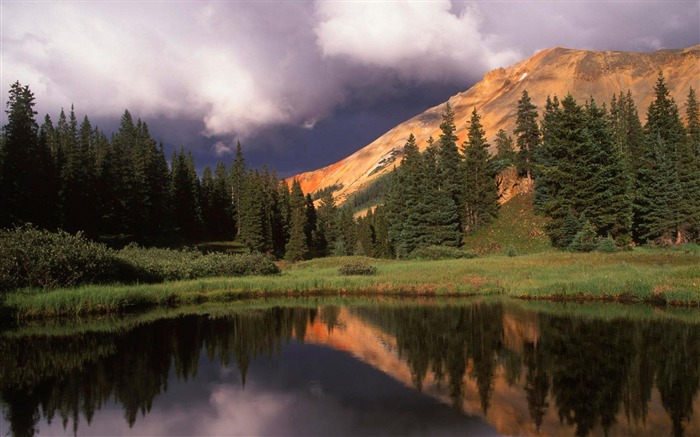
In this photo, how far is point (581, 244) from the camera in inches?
2015

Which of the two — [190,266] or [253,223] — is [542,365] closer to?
[190,266]

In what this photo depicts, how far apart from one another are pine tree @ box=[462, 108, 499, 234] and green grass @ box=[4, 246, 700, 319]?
29.0 m

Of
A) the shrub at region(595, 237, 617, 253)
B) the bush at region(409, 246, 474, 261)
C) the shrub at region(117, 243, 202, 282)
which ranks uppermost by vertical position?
the shrub at region(117, 243, 202, 282)

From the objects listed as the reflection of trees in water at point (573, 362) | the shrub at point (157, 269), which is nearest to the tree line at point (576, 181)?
the reflection of trees in water at point (573, 362)

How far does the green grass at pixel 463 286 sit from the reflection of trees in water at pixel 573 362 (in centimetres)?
715

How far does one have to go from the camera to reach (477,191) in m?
74.4

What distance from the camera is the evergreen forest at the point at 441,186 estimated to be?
56812 millimetres

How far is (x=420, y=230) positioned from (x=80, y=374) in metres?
58.8

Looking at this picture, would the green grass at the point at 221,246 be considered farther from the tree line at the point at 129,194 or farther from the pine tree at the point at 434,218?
the pine tree at the point at 434,218

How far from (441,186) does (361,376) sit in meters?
61.8

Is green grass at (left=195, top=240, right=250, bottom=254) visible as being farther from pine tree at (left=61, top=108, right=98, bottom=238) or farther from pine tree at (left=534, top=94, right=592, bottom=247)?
pine tree at (left=534, top=94, right=592, bottom=247)

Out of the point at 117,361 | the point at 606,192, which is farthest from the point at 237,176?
the point at 117,361

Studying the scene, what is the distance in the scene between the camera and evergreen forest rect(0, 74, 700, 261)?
5681 centimetres

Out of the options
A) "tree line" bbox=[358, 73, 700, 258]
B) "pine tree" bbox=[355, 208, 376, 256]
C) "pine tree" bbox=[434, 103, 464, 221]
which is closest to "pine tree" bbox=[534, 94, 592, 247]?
"tree line" bbox=[358, 73, 700, 258]
